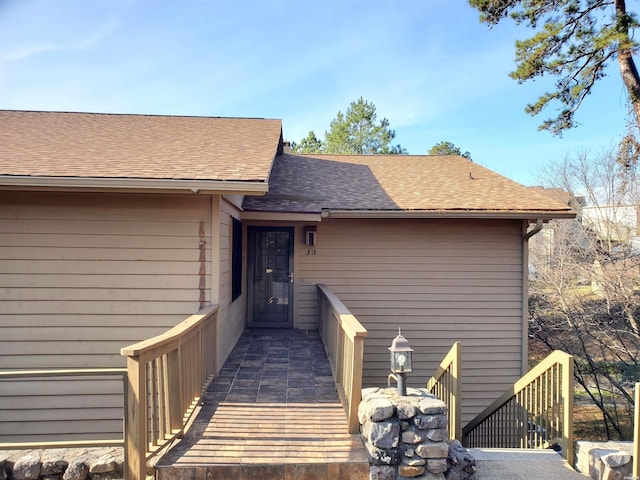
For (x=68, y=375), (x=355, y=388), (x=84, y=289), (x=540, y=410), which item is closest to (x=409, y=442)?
(x=355, y=388)

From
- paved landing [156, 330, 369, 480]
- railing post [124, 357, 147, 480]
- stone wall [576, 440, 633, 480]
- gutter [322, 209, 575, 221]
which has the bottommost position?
stone wall [576, 440, 633, 480]

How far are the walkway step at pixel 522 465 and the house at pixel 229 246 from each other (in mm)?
2902

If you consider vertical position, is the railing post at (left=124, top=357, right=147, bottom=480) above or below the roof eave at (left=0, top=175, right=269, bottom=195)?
below

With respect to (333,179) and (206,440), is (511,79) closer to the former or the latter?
(333,179)

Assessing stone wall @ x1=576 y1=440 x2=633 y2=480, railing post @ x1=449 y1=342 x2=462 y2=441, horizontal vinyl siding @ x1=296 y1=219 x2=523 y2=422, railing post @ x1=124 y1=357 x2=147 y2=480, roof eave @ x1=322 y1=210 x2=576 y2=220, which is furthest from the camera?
horizontal vinyl siding @ x1=296 y1=219 x2=523 y2=422

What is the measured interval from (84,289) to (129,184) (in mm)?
1401

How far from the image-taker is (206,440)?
3.02 m

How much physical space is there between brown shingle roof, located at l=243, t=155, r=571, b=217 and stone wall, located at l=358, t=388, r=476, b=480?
11.3 ft

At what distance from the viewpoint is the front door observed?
22.2ft

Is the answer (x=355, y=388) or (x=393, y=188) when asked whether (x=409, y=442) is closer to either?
(x=355, y=388)

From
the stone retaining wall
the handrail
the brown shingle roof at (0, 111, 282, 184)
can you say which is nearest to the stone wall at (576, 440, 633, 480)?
the handrail

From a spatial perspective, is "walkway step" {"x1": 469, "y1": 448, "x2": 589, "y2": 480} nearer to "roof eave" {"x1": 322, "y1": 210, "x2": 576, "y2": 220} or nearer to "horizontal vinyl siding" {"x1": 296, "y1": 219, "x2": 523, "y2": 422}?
"horizontal vinyl siding" {"x1": 296, "y1": 219, "x2": 523, "y2": 422}

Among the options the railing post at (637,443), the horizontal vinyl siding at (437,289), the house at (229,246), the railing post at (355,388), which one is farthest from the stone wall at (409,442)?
the horizontal vinyl siding at (437,289)

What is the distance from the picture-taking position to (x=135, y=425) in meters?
2.59
